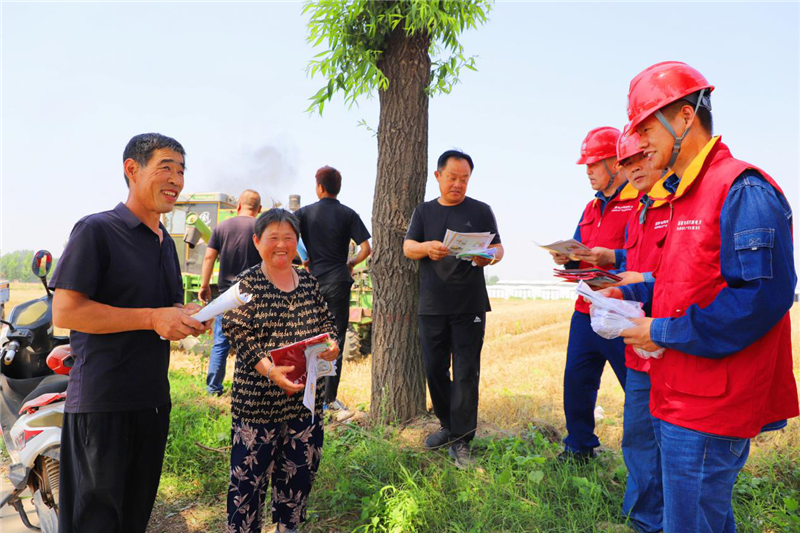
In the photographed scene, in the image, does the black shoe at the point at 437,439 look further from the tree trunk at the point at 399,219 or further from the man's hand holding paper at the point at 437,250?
the man's hand holding paper at the point at 437,250

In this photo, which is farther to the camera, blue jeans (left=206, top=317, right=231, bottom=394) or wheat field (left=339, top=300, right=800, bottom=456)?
blue jeans (left=206, top=317, right=231, bottom=394)

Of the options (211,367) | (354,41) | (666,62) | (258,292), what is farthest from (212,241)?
(666,62)

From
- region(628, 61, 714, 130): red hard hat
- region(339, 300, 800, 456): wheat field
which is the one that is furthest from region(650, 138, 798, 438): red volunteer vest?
region(339, 300, 800, 456): wheat field

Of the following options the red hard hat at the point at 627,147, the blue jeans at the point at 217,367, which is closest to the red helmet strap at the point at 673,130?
the red hard hat at the point at 627,147

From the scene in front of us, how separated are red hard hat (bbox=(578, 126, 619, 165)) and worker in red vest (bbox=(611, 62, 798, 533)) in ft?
5.58

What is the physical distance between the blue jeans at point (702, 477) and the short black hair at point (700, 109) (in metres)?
1.10

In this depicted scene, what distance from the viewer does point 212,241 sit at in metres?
5.95

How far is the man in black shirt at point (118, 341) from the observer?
2207 mm

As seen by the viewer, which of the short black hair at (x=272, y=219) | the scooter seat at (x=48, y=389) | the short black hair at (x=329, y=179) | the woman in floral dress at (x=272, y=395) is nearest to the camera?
the woman in floral dress at (x=272, y=395)

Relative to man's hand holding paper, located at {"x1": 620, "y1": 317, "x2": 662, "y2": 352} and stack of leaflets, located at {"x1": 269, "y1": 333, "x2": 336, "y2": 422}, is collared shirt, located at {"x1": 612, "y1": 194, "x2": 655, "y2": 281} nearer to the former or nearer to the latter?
man's hand holding paper, located at {"x1": 620, "y1": 317, "x2": 662, "y2": 352}

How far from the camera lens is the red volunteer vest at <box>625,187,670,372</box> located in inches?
107

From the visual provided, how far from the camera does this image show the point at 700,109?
1.97 m

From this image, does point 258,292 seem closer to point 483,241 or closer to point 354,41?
point 483,241

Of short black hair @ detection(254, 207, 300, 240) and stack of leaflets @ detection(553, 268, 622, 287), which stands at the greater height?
short black hair @ detection(254, 207, 300, 240)
